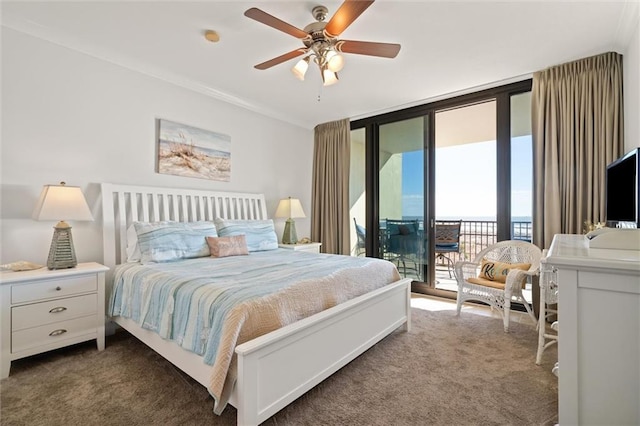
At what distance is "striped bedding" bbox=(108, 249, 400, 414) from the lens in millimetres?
1459

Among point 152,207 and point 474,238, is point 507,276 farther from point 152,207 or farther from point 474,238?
point 474,238

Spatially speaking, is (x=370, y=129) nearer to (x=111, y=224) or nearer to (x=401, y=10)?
(x=401, y=10)

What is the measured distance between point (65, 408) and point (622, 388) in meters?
2.72

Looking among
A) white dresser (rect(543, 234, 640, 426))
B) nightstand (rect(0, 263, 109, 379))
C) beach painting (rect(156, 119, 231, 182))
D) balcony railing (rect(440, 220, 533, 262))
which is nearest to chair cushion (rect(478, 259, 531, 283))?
white dresser (rect(543, 234, 640, 426))

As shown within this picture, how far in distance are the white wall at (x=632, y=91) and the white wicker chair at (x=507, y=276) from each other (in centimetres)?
122

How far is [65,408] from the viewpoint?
1.68m

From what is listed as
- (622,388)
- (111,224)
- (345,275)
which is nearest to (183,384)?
(345,275)

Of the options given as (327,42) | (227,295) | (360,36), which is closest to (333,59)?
(327,42)

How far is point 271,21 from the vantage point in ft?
6.21

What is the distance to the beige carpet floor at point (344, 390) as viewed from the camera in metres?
1.61

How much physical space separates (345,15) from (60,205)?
8.27ft

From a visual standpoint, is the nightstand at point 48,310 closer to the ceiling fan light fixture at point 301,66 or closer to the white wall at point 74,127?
the white wall at point 74,127

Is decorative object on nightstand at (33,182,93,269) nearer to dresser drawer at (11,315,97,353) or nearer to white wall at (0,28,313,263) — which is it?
white wall at (0,28,313,263)

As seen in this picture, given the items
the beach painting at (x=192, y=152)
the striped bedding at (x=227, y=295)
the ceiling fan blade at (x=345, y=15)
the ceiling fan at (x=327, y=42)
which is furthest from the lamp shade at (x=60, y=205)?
the ceiling fan blade at (x=345, y=15)
